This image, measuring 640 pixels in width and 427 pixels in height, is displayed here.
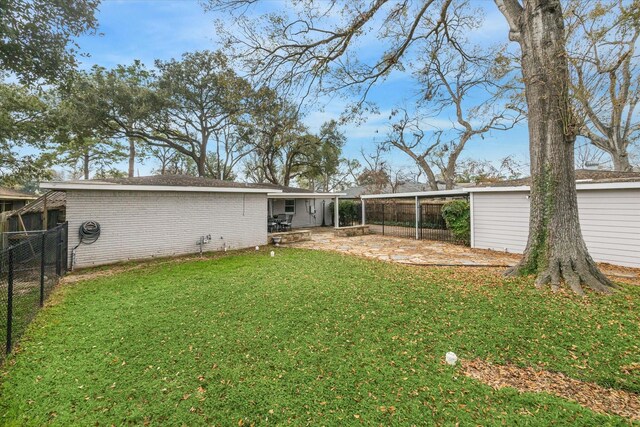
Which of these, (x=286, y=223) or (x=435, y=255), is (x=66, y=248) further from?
(x=435, y=255)

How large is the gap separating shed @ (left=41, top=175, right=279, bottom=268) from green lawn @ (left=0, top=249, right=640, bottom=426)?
281 cm

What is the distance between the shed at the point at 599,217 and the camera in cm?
738

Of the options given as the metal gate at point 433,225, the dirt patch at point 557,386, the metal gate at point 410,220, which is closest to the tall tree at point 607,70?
the dirt patch at point 557,386

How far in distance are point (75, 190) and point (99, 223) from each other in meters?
1.06

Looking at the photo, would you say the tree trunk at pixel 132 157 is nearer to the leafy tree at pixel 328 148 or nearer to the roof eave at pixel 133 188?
the leafy tree at pixel 328 148

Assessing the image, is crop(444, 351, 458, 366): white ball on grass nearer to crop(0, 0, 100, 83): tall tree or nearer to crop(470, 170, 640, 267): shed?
crop(470, 170, 640, 267): shed

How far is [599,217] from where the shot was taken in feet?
25.9

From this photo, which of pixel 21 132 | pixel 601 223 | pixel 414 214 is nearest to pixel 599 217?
pixel 601 223

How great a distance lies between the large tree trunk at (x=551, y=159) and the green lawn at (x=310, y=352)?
61 centimetres

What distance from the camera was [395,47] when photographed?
27.0 feet

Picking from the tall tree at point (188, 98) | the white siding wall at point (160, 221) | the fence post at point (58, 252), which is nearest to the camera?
the fence post at point (58, 252)

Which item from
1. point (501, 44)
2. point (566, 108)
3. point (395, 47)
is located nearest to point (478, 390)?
point (566, 108)

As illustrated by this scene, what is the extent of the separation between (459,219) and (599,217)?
4.15 meters

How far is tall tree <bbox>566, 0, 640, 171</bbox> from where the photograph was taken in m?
5.45
